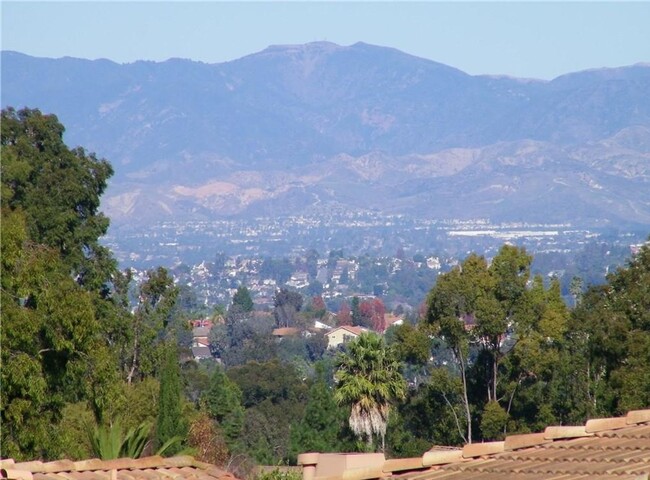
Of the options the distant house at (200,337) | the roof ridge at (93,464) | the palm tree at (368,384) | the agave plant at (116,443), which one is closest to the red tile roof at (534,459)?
the roof ridge at (93,464)

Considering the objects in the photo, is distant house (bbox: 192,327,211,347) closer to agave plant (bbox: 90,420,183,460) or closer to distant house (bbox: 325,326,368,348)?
distant house (bbox: 325,326,368,348)

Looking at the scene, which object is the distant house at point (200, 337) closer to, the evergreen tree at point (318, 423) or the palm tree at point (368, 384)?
the evergreen tree at point (318, 423)

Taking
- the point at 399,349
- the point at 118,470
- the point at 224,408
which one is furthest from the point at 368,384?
the point at 118,470

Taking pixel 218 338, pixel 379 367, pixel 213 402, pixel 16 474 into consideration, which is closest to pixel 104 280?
pixel 379 367

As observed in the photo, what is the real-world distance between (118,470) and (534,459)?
4320 millimetres

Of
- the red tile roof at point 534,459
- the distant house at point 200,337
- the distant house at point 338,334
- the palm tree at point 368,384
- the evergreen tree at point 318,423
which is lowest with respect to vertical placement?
the distant house at point 200,337

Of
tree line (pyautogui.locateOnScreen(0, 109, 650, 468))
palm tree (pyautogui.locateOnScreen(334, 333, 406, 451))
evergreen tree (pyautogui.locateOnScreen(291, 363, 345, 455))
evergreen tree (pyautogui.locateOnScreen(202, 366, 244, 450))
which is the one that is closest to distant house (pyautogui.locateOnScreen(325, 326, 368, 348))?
evergreen tree (pyautogui.locateOnScreen(202, 366, 244, 450))

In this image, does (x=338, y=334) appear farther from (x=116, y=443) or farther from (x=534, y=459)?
(x=534, y=459)

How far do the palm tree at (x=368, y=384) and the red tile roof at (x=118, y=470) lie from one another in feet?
87.2

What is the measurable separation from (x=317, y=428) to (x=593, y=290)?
1276 cm

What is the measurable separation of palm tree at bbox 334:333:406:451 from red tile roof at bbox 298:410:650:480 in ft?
99.5

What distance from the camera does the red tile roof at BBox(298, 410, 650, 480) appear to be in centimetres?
899

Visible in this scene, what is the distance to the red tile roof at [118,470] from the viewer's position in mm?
11609

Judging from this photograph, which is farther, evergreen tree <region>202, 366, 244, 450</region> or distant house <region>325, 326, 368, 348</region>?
distant house <region>325, 326, 368, 348</region>
